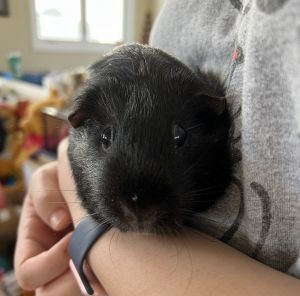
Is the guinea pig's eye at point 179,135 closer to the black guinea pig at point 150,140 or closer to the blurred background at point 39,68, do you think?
the black guinea pig at point 150,140

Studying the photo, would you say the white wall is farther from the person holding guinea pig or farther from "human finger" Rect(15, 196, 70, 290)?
the person holding guinea pig

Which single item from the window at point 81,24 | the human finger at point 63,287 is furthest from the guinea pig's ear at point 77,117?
the window at point 81,24

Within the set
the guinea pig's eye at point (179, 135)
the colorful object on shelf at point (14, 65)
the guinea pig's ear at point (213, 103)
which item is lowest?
the colorful object on shelf at point (14, 65)

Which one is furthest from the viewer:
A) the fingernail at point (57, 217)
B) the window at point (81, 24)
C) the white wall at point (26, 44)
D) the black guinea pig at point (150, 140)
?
the window at point (81, 24)

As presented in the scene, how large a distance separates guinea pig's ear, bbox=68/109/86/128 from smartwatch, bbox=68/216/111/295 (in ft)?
0.55

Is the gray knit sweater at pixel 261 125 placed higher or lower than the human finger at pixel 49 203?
higher

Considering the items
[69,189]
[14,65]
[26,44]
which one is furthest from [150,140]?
[26,44]

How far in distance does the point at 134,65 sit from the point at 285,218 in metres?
0.31

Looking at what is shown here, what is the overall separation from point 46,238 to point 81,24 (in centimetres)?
445

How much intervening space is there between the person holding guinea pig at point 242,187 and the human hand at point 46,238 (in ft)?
0.39

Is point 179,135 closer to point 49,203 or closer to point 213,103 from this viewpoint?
point 213,103

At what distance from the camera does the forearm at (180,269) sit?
0.40 meters

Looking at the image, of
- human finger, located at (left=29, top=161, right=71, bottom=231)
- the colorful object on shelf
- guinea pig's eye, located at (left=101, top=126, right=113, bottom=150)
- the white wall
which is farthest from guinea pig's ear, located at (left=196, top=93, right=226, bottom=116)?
the white wall

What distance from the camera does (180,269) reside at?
45cm
